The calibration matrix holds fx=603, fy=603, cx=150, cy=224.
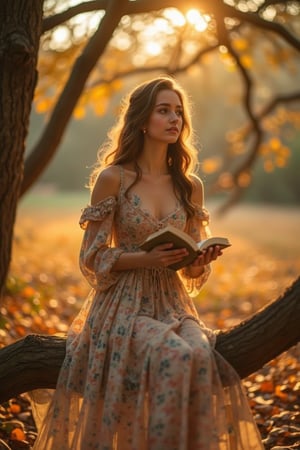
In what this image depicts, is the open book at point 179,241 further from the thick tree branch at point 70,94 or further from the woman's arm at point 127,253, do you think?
the thick tree branch at point 70,94

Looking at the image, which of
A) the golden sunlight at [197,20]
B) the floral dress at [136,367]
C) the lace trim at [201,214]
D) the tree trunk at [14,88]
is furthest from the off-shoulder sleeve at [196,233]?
the golden sunlight at [197,20]

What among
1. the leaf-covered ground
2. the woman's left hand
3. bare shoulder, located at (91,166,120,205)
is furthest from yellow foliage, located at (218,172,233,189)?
the woman's left hand

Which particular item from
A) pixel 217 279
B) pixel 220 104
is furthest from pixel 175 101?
pixel 220 104

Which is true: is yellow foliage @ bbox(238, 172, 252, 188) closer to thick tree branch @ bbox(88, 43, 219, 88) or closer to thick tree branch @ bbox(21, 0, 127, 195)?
thick tree branch @ bbox(88, 43, 219, 88)

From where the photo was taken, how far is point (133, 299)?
305cm

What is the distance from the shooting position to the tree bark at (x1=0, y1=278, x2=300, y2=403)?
2.98 meters

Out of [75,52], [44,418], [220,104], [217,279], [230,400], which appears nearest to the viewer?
[230,400]

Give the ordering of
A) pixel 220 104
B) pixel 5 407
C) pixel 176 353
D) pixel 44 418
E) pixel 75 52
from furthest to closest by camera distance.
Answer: pixel 220 104 < pixel 75 52 < pixel 5 407 < pixel 44 418 < pixel 176 353

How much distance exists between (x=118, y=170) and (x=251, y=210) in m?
22.0

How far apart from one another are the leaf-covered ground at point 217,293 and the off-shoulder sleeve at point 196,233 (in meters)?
0.98

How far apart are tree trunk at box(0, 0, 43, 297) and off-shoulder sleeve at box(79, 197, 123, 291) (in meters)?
0.92

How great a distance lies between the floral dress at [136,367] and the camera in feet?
8.47

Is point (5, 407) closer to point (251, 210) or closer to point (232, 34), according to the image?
point (232, 34)

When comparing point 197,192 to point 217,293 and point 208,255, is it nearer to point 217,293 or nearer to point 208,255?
point 208,255
